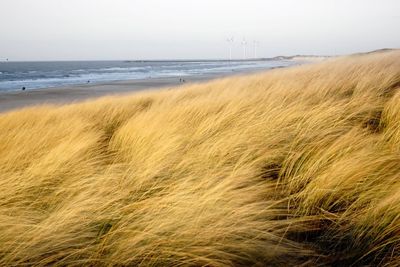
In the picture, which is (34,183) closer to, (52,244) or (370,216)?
(52,244)

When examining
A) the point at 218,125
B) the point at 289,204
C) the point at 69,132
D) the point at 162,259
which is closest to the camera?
the point at 162,259

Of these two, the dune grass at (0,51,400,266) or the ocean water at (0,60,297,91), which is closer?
the dune grass at (0,51,400,266)

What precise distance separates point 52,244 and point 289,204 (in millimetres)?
1357

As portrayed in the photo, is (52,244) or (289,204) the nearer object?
(52,244)

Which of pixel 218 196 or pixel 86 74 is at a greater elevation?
pixel 218 196

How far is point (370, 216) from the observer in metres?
1.79

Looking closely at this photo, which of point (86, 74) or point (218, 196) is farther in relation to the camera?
point (86, 74)

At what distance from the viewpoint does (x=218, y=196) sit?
6.41 feet

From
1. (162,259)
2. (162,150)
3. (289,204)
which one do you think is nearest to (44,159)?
(162,150)

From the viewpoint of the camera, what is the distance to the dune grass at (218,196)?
1.66m

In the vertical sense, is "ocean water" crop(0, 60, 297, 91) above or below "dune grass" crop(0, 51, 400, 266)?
below

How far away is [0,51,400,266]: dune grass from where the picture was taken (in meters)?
1.66

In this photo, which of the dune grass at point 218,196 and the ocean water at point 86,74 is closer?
the dune grass at point 218,196

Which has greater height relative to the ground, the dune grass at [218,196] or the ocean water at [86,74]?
the dune grass at [218,196]
